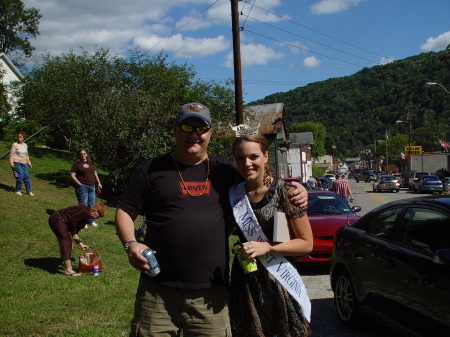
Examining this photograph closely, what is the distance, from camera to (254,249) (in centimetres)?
238

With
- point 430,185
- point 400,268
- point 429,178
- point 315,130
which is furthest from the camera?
point 315,130

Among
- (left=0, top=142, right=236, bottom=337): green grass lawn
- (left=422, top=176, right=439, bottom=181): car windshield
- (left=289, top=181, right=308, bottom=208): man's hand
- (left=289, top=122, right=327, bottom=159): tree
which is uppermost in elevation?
(left=289, top=122, right=327, bottom=159): tree

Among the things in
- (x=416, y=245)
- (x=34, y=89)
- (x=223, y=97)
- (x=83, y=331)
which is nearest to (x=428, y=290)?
(x=416, y=245)

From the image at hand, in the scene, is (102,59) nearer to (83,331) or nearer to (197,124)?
(83,331)

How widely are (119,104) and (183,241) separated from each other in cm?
1436

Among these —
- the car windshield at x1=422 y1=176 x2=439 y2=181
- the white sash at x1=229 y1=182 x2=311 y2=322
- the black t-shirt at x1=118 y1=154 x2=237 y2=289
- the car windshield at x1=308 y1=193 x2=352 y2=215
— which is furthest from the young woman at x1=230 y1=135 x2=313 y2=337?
the car windshield at x1=422 y1=176 x2=439 y2=181

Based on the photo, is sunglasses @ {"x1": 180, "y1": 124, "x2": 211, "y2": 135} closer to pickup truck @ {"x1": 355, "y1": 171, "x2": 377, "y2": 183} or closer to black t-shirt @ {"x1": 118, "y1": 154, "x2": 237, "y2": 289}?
black t-shirt @ {"x1": 118, "y1": 154, "x2": 237, "y2": 289}

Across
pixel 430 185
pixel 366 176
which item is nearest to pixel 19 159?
pixel 430 185

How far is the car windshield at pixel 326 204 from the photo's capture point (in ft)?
30.8

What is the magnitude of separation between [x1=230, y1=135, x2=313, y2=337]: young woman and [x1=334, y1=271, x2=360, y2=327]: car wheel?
2.61 m

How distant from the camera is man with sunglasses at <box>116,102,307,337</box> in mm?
2463

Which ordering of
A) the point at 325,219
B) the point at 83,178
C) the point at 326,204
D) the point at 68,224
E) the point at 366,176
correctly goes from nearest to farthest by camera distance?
1. the point at 68,224
2. the point at 325,219
3. the point at 326,204
4. the point at 83,178
5. the point at 366,176

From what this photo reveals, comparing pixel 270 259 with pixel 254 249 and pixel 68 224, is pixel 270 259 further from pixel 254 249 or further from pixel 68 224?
pixel 68 224

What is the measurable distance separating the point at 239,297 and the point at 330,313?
141 inches
